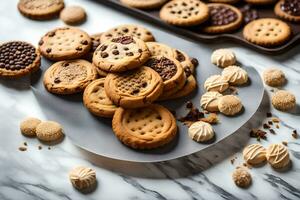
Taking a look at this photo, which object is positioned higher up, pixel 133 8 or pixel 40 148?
pixel 133 8

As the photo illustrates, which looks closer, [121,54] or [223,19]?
[121,54]

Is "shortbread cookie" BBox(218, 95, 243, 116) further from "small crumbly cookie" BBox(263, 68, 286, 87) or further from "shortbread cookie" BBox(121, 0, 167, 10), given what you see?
"shortbread cookie" BBox(121, 0, 167, 10)

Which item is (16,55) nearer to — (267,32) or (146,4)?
(146,4)

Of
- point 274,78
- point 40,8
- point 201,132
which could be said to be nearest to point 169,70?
point 201,132

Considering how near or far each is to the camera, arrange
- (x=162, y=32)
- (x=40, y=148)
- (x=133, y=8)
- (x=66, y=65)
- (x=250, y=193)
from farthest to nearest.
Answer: (x=133, y=8) → (x=162, y=32) → (x=66, y=65) → (x=40, y=148) → (x=250, y=193)

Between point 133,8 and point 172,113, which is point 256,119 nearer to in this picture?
point 172,113

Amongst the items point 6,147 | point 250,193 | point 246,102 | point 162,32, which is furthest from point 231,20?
point 6,147
